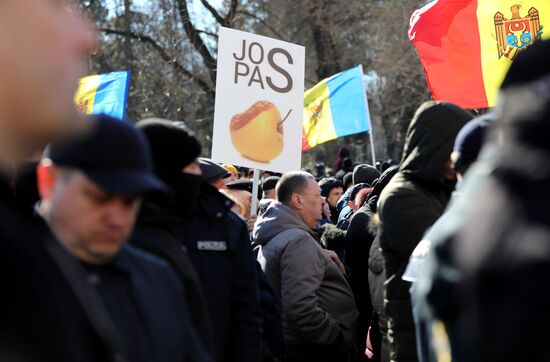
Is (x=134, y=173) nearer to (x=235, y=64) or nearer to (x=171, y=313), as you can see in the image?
(x=171, y=313)

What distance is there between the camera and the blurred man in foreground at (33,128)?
168 centimetres

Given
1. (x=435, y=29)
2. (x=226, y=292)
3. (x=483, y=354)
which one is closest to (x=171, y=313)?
(x=483, y=354)

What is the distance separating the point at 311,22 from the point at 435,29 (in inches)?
651

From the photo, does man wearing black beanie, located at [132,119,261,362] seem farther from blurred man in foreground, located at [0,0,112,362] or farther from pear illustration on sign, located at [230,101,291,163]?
pear illustration on sign, located at [230,101,291,163]

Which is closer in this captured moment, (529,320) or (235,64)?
(529,320)

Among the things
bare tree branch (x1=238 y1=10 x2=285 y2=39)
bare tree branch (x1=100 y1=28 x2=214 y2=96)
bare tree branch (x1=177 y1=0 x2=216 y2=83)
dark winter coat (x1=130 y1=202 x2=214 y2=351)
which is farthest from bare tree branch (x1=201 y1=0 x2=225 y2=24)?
dark winter coat (x1=130 y1=202 x2=214 y2=351)

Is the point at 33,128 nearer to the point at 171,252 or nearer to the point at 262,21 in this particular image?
the point at 171,252

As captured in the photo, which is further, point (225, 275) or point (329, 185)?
point (329, 185)

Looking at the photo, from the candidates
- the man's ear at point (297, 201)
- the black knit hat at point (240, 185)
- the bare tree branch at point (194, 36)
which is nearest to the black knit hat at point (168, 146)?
the man's ear at point (297, 201)

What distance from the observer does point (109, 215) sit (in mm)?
2461

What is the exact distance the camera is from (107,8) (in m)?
22.5

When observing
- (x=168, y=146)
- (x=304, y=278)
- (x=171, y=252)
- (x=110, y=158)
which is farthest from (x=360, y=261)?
(x=110, y=158)

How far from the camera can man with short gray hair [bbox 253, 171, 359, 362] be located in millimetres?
5824

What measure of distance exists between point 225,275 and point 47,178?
1.87m
